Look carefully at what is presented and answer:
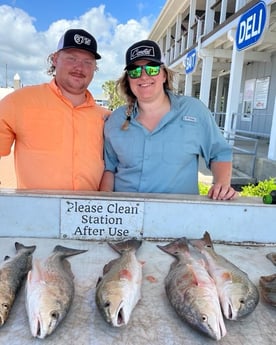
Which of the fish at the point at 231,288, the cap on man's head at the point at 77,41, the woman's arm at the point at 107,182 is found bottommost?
the fish at the point at 231,288

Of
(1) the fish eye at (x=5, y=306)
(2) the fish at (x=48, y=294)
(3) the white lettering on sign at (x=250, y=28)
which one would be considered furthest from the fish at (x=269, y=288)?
(3) the white lettering on sign at (x=250, y=28)

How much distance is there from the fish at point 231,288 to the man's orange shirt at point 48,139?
3.90 feet

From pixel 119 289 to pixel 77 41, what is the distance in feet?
6.43

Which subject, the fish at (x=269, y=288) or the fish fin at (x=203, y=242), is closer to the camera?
the fish at (x=269, y=288)

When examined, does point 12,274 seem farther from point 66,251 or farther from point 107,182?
point 107,182

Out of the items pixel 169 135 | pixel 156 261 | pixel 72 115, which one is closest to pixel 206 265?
pixel 156 261

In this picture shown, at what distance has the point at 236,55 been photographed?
973 cm

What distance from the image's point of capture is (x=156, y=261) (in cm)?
177

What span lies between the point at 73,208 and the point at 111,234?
11.0 inches

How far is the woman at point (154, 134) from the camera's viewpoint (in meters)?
2.40

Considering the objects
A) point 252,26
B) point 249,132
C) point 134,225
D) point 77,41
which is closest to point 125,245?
point 134,225

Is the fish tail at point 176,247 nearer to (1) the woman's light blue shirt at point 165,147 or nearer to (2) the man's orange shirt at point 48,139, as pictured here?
(1) the woman's light blue shirt at point 165,147

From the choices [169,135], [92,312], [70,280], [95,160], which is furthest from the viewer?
[95,160]

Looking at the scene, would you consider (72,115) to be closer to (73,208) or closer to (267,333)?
(73,208)
